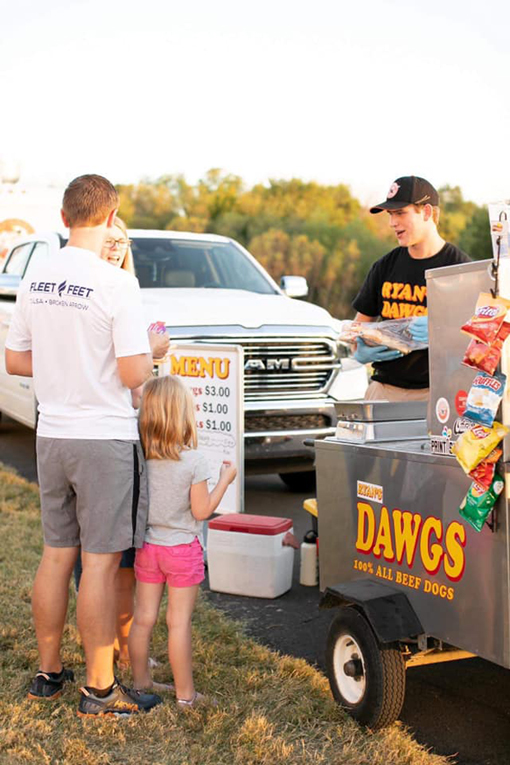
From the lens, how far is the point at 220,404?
584 cm

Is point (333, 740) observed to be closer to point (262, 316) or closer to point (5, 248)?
point (262, 316)

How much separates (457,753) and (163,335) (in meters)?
2.05

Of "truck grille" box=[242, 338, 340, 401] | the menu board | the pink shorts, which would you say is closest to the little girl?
the pink shorts

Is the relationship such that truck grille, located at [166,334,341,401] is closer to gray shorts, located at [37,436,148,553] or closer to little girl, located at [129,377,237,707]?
little girl, located at [129,377,237,707]

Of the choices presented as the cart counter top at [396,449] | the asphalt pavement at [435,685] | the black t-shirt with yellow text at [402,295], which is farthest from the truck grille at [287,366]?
the cart counter top at [396,449]

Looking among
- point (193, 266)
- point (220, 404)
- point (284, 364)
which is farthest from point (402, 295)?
point (193, 266)

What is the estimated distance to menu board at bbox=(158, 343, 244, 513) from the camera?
5.69 metres

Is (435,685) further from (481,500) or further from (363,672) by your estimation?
(481,500)

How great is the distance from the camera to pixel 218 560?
212 inches

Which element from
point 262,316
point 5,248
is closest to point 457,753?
point 262,316

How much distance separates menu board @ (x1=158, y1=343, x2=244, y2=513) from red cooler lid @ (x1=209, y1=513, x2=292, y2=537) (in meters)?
0.27

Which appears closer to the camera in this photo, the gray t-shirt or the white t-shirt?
the white t-shirt

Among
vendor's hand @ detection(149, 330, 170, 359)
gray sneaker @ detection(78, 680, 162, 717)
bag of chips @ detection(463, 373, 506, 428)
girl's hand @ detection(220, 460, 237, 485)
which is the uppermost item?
vendor's hand @ detection(149, 330, 170, 359)

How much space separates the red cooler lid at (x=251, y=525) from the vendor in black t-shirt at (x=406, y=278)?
104cm
